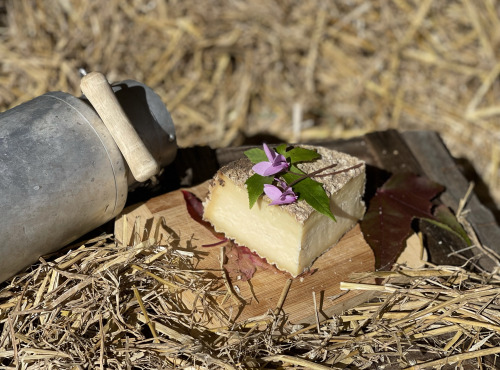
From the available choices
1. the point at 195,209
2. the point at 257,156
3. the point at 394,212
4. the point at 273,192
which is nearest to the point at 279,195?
the point at 273,192

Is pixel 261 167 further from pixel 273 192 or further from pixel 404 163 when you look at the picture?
pixel 404 163

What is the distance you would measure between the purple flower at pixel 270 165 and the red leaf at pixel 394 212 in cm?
40

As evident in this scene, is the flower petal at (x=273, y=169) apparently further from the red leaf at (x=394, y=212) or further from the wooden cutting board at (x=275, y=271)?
the red leaf at (x=394, y=212)

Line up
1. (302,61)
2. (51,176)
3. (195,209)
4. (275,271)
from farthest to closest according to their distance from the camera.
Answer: (302,61) → (195,209) → (275,271) → (51,176)

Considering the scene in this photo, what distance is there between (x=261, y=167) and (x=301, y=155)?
0.15 metres

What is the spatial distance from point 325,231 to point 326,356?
39 centimetres

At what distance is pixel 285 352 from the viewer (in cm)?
147

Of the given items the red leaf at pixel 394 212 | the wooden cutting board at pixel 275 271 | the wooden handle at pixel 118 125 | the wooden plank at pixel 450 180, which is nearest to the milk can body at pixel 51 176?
the wooden handle at pixel 118 125

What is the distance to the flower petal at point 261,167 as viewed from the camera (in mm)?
1609

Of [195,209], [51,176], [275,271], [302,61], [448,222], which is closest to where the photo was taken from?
[51,176]

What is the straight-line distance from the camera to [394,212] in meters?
1.89

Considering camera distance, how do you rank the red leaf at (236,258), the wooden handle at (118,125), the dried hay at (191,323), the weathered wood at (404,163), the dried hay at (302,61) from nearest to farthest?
the dried hay at (191,323)
the wooden handle at (118,125)
the red leaf at (236,258)
the weathered wood at (404,163)
the dried hay at (302,61)

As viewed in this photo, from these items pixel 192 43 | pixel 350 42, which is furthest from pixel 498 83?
pixel 192 43

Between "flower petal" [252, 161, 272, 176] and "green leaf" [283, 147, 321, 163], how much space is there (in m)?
0.10
